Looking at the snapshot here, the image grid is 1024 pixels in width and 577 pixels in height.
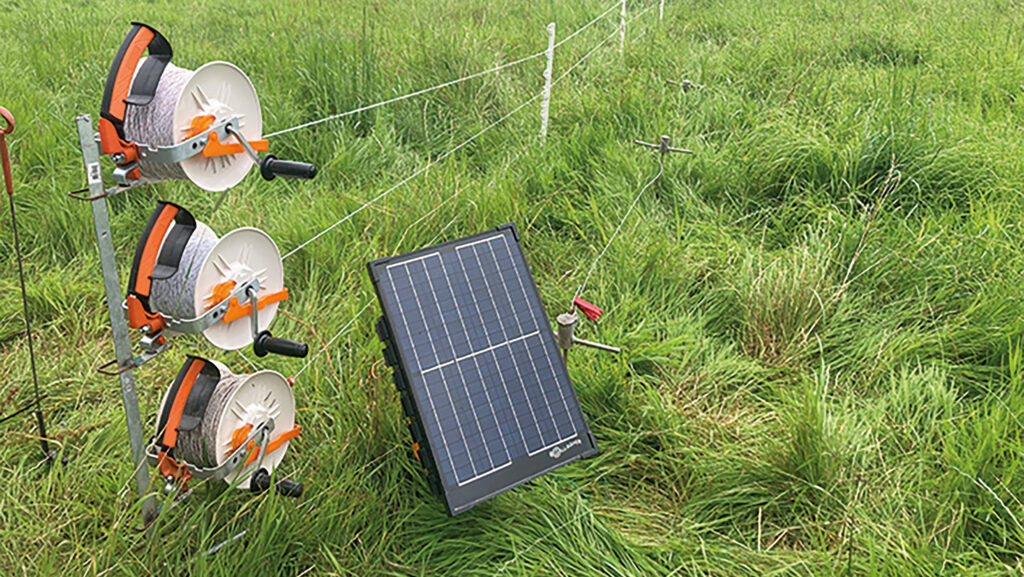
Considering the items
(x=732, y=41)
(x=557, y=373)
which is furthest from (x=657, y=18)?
(x=557, y=373)

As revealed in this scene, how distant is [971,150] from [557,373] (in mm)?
3215

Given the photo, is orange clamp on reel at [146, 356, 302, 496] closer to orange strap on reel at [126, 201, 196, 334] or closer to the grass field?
the grass field

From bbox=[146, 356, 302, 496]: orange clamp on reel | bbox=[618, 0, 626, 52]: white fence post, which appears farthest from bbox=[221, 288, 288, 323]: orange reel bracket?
bbox=[618, 0, 626, 52]: white fence post

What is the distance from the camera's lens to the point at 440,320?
2305mm

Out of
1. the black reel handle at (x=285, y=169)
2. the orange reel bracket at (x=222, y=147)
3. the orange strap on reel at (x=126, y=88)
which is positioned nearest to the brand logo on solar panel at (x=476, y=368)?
the black reel handle at (x=285, y=169)

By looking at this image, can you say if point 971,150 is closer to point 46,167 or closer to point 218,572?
point 218,572

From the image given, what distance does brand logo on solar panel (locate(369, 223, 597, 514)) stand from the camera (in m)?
2.19

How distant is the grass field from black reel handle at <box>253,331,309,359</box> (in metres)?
0.45

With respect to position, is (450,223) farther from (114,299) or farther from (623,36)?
(623,36)

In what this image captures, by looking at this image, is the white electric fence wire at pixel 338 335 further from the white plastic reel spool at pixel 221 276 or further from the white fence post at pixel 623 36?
the white fence post at pixel 623 36

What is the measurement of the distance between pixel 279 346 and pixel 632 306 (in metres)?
1.74

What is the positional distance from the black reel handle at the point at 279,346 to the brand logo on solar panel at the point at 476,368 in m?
0.26

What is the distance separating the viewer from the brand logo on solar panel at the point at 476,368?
2186 mm

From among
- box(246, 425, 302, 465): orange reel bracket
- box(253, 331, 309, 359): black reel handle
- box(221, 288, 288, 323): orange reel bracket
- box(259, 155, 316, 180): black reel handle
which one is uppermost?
box(259, 155, 316, 180): black reel handle
